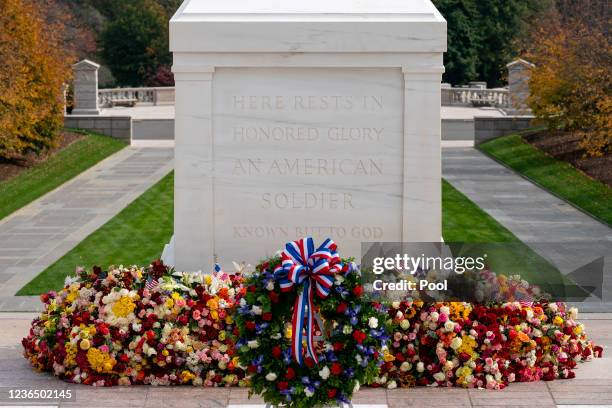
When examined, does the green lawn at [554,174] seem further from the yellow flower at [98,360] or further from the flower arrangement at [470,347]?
the yellow flower at [98,360]

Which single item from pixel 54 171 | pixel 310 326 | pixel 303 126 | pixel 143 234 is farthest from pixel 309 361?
pixel 54 171

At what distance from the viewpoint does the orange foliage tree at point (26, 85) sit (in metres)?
28.1

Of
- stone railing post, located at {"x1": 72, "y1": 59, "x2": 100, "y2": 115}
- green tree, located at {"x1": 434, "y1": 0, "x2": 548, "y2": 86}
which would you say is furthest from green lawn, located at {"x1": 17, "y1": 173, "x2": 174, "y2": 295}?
green tree, located at {"x1": 434, "y1": 0, "x2": 548, "y2": 86}

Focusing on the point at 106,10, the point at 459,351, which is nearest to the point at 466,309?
the point at 459,351

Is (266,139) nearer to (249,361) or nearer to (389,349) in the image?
(389,349)

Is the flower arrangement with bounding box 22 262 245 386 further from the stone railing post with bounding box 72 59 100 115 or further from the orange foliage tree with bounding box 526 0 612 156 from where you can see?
the stone railing post with bounding box 72 59 100 115

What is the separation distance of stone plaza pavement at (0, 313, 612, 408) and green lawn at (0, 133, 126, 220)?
495 inches

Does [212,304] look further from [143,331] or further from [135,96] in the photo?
[135,96]

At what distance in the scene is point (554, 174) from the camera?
2789 cm

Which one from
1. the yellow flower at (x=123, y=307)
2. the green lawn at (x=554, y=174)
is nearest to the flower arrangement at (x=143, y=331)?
the yellow flower at (x=123, y=307)

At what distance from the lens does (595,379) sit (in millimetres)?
11008

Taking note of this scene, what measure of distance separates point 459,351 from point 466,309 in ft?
1.29

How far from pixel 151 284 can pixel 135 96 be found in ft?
139

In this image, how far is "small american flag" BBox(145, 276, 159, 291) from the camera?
11367 millimetres
